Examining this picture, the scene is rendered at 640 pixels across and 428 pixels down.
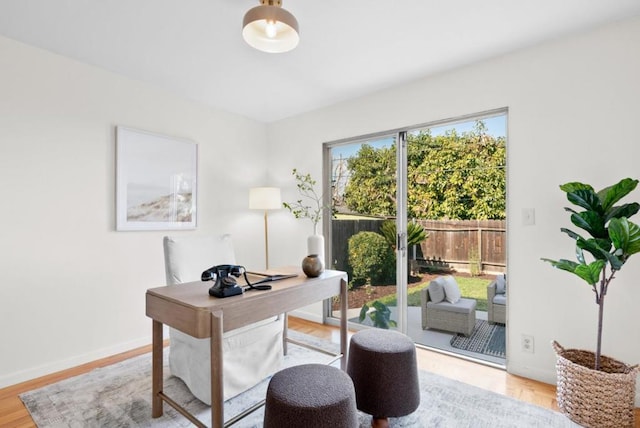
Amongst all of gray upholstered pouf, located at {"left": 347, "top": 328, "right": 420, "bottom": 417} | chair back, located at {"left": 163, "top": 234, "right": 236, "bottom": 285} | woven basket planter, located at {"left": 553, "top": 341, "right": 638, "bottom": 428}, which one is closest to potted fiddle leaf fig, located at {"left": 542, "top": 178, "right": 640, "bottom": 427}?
woven basket planter, located at {"left": 553, "top": 341, "right": 638, "bottom": 428}

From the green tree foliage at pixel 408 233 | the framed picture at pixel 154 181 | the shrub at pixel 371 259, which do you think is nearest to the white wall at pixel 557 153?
the green tree foliage at pixel 408 233

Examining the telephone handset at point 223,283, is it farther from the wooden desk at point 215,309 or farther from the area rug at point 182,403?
the area rug at point 182,403

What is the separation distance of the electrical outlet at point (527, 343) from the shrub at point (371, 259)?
1139mm

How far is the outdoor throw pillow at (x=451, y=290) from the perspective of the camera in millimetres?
2820

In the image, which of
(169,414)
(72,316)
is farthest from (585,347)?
(72,316)

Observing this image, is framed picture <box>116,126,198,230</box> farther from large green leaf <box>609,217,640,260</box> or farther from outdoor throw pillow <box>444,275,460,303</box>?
large green leaf <box>609,217,640,260</box>

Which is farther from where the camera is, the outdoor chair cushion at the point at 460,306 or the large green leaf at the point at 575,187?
the outdoor chair cushion at the point at 460,306

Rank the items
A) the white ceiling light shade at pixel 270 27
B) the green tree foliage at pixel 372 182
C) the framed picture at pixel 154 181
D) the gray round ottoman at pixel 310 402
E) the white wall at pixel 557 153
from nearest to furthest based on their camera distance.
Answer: the gray round ottoman at pixel 310 402 → the white ceiling light shade at pixel 270 27 → the white wall at pixel 557 153 → the framed picture at pixel 154 181 → the green tree foliage at pixel 372 182

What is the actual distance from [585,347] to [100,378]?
335 cm

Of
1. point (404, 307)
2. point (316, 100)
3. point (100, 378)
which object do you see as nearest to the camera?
point (100, 378)

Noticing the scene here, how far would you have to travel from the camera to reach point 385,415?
1.70m

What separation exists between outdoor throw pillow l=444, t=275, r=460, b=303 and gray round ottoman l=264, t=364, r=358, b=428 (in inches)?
66.9

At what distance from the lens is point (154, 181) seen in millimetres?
3029

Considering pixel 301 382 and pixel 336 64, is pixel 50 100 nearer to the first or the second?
pixel 336 64
